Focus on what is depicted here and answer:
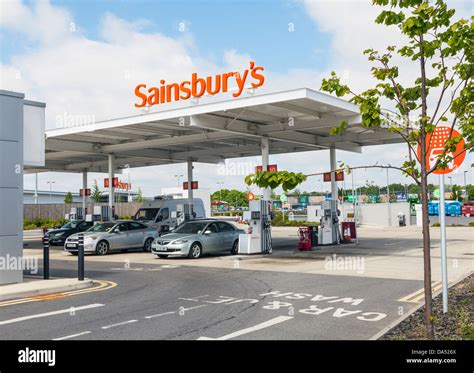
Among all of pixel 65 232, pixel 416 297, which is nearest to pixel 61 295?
pixel 416 297

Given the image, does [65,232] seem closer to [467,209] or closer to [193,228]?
[193,228]

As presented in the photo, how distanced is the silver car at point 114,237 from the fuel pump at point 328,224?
799 cm

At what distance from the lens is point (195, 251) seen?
20109mm

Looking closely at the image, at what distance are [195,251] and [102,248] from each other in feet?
15.9

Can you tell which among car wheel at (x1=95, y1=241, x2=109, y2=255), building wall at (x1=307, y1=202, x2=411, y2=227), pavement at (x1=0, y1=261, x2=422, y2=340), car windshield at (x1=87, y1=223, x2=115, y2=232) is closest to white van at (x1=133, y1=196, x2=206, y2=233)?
car windshield at (x1=87, y1=223, x2=115, y2=232)

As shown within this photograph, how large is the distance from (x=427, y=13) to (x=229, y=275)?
33.0 ft

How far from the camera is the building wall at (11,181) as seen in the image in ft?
42.6

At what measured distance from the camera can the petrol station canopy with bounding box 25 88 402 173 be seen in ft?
63.4

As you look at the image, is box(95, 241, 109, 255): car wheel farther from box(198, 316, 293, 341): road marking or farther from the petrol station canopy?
box(198, 316, 293, 341): road marking

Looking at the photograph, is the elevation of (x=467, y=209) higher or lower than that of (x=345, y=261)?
higher

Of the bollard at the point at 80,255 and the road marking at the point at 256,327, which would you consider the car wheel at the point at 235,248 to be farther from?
the road marking at the point at 256,327

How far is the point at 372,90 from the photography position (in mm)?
6965
